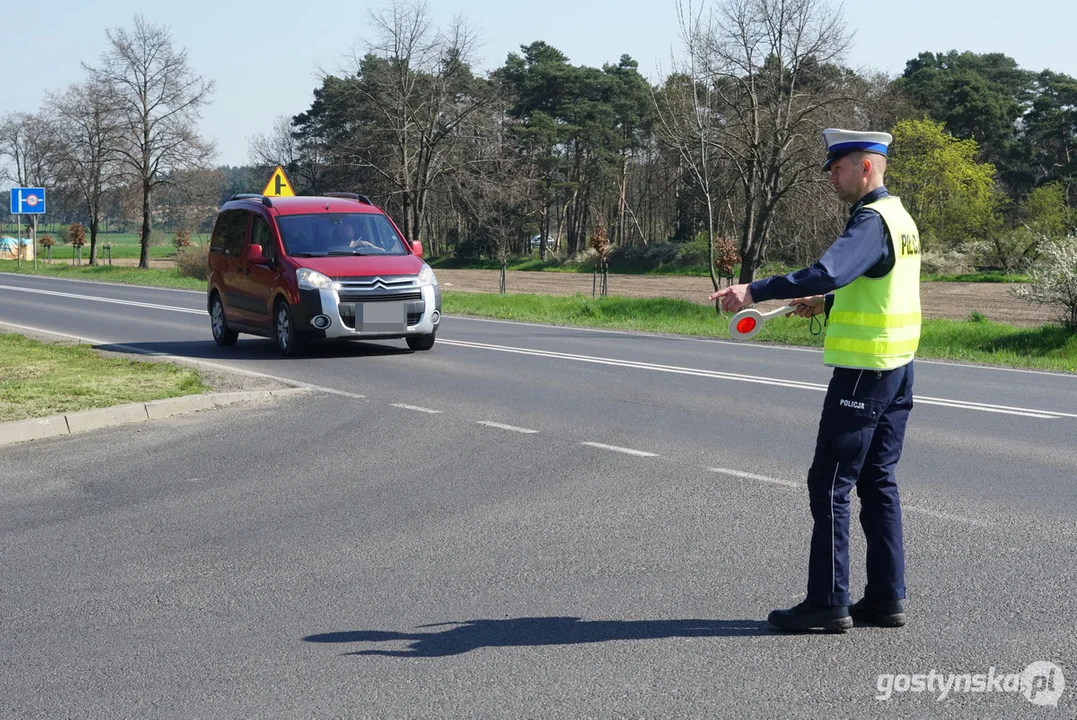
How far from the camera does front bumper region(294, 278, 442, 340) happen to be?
50.3ft

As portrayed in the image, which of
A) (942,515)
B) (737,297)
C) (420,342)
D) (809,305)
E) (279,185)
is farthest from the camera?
(279,185)

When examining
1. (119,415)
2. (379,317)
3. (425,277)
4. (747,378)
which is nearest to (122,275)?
(425,277)

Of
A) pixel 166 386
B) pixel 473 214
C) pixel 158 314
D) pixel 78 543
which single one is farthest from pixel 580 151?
pixel 78 543

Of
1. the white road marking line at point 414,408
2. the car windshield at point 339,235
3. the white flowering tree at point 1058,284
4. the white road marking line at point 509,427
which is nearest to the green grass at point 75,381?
the white road marking line at point 414,408

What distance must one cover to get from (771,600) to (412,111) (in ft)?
99.5

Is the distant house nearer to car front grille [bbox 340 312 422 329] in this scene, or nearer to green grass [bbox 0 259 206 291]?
green grass [bbox 0 259 206 291]

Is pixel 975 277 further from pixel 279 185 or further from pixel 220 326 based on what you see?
pixel 220 326

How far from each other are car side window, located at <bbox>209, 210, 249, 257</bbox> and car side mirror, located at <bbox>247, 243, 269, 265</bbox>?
78 centimetres

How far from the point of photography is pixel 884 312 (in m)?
4.71

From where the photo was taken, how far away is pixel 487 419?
10.6m

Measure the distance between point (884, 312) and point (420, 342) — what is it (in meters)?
12.2

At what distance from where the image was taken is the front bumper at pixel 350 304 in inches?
603

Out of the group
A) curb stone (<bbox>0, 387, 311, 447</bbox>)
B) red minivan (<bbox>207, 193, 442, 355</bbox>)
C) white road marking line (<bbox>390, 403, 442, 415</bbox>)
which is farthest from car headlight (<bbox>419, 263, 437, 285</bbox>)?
white road marking line (<bbox>390, 403, 442, 415</bbox>)

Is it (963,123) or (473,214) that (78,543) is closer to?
(473,214)
